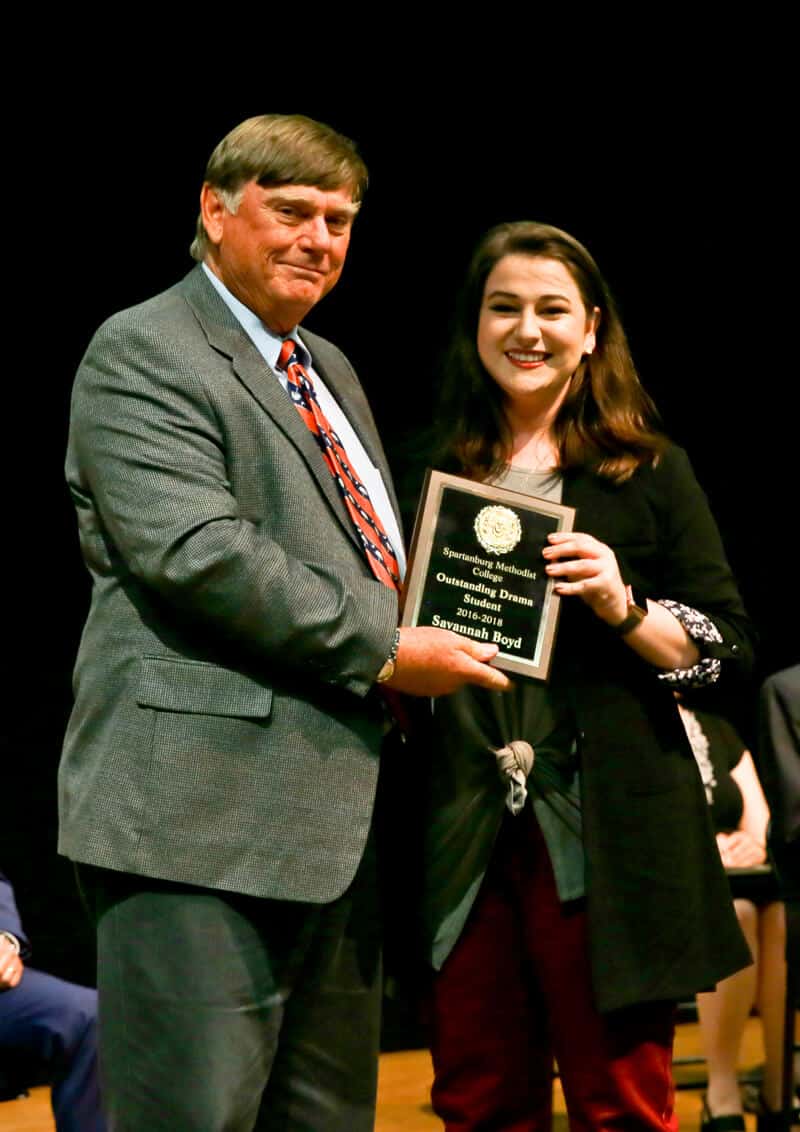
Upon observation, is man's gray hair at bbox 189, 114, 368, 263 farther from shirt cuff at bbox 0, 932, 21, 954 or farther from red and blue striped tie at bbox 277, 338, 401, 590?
shirt cuff at bbox 0, 932, 21, 954

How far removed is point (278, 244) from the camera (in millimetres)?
2055

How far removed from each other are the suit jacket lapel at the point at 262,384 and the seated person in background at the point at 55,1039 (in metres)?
1.72

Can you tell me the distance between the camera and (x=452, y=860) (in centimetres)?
224

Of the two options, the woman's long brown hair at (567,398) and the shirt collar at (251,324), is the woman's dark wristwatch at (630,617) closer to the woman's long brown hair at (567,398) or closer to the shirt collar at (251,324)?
the woman's long brown hair at (567,398)

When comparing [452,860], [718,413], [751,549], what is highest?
[718,413]

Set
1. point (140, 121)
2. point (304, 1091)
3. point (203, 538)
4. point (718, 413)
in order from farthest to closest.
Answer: point (718, 413)
point (140, 121)
point (304, 1091)
point (203, 538)

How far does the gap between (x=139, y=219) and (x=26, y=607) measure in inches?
41.5

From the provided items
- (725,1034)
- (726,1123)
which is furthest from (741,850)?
(726,1123)

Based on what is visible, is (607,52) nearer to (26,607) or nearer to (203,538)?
(26,607)

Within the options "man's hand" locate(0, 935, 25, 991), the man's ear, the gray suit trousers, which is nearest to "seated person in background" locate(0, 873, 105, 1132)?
"man's hand" locate(0, 935, 25, 991)

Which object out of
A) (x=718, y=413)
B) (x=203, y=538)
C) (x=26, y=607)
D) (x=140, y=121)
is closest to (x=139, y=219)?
(x=140, y=121)

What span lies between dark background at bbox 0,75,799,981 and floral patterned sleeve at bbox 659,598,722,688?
1849 millimetres

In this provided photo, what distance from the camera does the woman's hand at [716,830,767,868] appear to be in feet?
13.4

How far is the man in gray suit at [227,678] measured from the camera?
190cm
